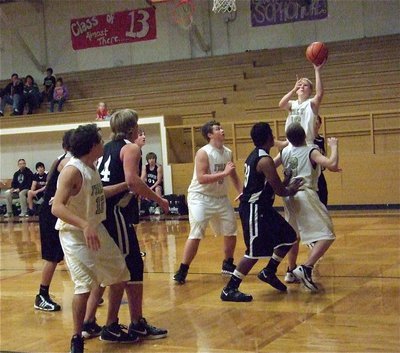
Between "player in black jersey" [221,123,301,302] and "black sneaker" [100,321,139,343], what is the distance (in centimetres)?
130

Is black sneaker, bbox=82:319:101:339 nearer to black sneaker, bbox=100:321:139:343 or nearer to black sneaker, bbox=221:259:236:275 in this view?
black sneaker, bbox=100:321:139:343

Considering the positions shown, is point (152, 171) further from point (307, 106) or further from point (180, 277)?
point (307, 106)

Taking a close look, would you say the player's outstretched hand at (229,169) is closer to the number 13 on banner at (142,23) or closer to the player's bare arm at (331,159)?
the player's bare arm at (331,159)

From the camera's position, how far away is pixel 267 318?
18.7 ft

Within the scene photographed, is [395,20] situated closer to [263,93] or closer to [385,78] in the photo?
[385,78]

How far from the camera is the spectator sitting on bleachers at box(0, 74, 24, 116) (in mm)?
20859

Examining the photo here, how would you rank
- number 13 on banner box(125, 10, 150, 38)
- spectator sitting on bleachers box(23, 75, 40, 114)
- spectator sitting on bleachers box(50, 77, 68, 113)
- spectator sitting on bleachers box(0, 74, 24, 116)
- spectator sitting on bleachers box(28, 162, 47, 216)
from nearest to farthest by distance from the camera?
1. spectator sitting on bleachers box(28, 162, 47, 216)
2. spectator sitting on bleachers box(50, 77, 68, 113)
3. spectator sitting on bleachers box(0, 74, 24, 116)
4. spectator sitting on bleachers box(23, 75, 40, 114)
5. number 13 on banner box(125, 10, 150, 38)

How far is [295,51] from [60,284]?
43.5ft

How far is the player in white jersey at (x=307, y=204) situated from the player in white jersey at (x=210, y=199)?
83 cm

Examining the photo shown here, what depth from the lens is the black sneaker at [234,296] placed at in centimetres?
636

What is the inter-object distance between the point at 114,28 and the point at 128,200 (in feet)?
59.0

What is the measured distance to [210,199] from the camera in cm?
755

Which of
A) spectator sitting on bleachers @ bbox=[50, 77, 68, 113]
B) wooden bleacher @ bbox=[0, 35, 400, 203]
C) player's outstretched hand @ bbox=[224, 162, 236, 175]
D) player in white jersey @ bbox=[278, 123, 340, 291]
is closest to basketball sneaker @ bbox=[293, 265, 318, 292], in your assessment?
player in white jersey @ bbox=[278, 123, 340, 291]

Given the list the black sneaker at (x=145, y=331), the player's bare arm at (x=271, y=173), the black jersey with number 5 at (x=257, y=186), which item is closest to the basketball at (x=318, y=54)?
the black jersey with number 5 at (x=257, y=186)
